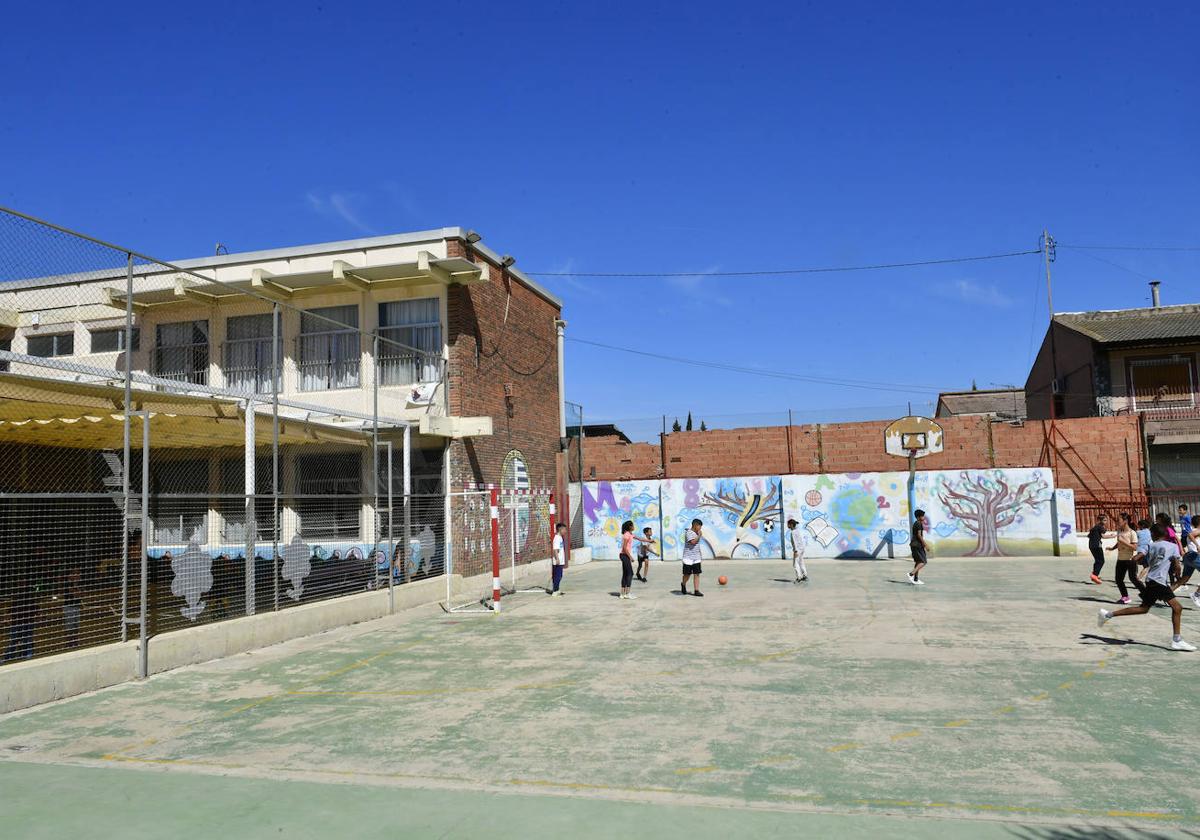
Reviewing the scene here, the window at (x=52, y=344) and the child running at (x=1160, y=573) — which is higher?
the window at (x=52, y=344)

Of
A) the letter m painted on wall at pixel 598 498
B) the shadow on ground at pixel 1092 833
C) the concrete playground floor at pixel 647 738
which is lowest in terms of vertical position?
the concrete playground floor at pixel 647 738

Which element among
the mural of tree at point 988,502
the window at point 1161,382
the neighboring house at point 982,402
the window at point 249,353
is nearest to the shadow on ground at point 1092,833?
the window at point 249,353

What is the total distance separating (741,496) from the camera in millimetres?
27953

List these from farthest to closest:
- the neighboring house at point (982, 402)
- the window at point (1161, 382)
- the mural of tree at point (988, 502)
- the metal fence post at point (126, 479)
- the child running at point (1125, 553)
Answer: the neighboring house at point (982, 402) → the window at point (1161, 382) → the mural of tree at point (988, 502) → the child running at point (1125, 553) → the metal fence post at point (126, 479)

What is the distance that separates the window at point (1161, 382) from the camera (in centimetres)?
3198

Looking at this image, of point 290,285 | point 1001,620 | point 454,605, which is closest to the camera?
point 1001,620

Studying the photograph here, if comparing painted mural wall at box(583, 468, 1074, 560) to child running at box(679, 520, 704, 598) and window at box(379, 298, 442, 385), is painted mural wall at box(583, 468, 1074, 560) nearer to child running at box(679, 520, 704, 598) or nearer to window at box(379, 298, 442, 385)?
child running at box(679, 520, 704, 598)

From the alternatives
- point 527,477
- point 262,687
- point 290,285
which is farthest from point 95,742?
point 527,477

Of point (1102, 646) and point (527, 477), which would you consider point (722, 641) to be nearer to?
point (1102, 646)

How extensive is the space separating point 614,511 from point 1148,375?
21.6m

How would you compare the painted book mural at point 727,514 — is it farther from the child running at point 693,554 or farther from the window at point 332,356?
the window at point 332,356

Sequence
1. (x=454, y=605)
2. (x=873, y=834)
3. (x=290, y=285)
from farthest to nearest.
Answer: (x=290, y=285) < (x=454, y=605) < (x=873, y=834)

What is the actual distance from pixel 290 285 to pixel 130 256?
9.98 meters

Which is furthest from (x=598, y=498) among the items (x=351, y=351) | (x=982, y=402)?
(x=982, y=402)
